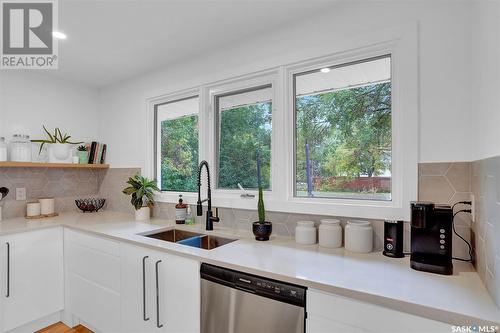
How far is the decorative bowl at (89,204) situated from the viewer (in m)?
2.88

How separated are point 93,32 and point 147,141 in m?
1.06

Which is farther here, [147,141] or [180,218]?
[147,141]

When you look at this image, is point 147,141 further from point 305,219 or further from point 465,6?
point 465,6

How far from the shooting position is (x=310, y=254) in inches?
56.6

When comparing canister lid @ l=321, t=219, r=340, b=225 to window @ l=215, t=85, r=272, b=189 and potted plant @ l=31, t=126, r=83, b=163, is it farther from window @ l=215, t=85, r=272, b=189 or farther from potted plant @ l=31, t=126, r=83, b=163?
potted plant @ l=31, t=126, r=83, b=163

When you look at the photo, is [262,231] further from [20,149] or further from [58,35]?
[20,149]

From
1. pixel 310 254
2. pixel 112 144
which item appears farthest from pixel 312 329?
pixel 112 144

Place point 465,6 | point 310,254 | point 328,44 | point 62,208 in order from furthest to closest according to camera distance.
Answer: point 62,208 < point 328,44 < point 310,254 < point 465,6

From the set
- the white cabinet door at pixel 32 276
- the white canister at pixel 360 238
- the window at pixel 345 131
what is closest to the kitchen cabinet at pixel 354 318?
the white canister at pixel 360 238

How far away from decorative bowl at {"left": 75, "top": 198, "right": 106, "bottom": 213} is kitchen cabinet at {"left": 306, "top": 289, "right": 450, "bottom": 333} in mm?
2726

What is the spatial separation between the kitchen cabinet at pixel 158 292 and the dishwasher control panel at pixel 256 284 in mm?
120

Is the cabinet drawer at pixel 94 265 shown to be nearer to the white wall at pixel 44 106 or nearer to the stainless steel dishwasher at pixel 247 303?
the stainless steel dishwasher at pixel 247 303

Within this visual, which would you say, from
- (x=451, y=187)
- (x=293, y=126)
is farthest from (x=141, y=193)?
(x=451, y=187)

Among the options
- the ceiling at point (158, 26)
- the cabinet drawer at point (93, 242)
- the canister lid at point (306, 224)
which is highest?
the ceiling at point (158, 26)
